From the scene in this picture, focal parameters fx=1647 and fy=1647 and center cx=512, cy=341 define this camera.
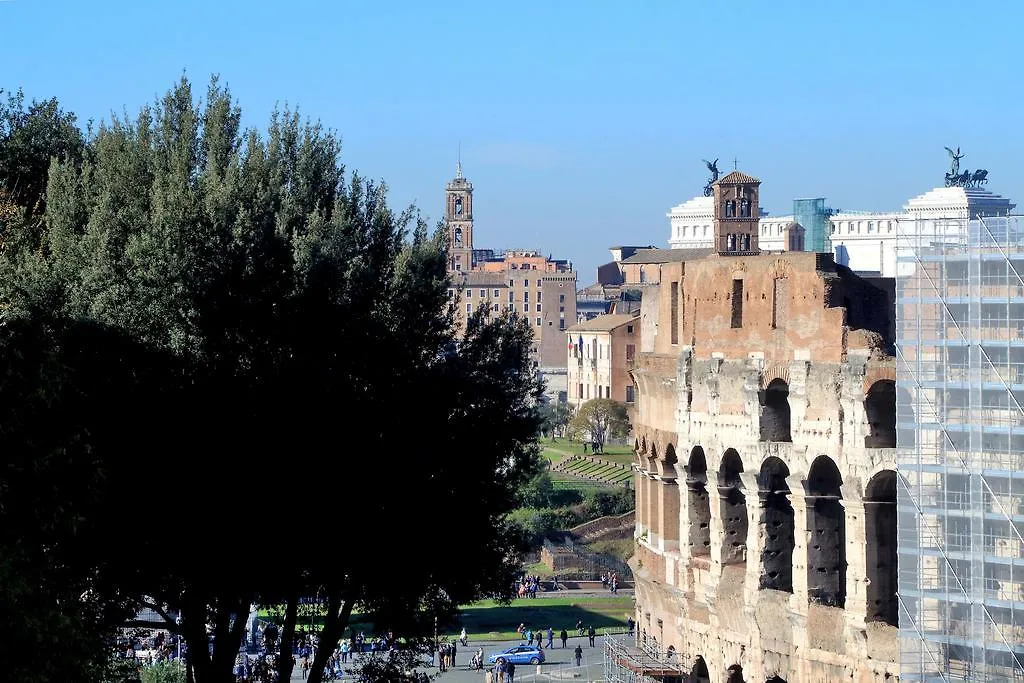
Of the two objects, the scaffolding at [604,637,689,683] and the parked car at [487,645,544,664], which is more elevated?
the scaffolding at [604,637,689,683]

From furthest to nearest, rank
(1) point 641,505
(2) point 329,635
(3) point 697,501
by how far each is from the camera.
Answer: (1) point 641,505, (3) point 697,501, (2) point 329,635

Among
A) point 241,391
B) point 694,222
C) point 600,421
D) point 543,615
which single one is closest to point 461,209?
point 694,222

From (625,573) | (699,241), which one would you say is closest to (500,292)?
(699,241)

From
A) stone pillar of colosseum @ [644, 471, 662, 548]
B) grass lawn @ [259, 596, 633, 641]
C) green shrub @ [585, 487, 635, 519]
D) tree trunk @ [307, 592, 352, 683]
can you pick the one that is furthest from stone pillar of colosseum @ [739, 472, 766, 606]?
green shrub @ [585, 487, 635, 519]

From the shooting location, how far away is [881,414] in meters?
22.4

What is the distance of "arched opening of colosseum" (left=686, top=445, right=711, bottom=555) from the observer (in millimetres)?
26547

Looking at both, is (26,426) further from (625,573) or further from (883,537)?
(625,573)

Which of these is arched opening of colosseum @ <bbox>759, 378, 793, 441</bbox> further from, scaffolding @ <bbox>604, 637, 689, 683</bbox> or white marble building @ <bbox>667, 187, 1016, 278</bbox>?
white marble building @ <bbox>667, 187, 1016, 278</bbox>

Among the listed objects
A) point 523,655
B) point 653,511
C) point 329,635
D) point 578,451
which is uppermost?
point 578,451

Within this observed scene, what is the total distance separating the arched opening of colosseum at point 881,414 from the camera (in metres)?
22.3

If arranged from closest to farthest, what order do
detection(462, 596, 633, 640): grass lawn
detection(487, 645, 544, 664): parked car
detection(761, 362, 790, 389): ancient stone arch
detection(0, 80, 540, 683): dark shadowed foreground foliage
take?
detection(0, 80, 540, 683): dark shadowed foreground foliage
detection(761, 362, 790, 389): ancient stone arch
detection(487, 645, 544, 664): parked car
detection(462, 596, 633, 640): grass lawn

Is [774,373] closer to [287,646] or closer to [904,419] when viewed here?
[904,419]

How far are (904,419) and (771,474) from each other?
400cm

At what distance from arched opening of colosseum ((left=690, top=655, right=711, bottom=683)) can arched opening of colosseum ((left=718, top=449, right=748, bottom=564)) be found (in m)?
1.93
